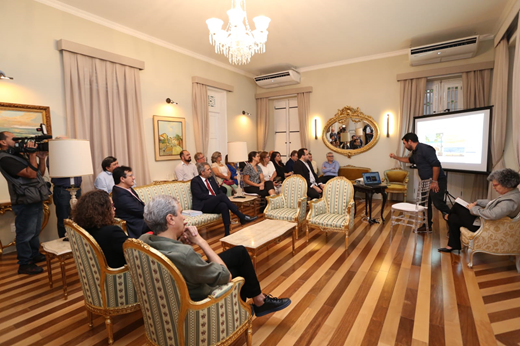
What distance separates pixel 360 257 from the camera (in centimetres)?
364

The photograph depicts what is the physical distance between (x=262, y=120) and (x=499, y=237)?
6951 millimetres

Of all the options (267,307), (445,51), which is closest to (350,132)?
(445,51)

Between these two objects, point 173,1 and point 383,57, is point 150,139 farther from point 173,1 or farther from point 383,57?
point 383,57

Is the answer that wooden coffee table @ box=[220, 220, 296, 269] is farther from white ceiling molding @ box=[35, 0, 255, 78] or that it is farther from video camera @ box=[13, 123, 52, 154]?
white ceiling molding @ box=[35, 0, 255, 78]

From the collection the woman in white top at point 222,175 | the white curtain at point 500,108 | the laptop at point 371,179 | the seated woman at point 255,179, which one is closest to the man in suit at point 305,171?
the seated woman at point 255,179

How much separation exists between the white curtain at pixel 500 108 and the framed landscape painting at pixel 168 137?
21.5ft

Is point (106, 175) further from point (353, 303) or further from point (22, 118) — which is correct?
point (353, 303)

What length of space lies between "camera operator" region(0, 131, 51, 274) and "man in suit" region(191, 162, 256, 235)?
205 centimetres

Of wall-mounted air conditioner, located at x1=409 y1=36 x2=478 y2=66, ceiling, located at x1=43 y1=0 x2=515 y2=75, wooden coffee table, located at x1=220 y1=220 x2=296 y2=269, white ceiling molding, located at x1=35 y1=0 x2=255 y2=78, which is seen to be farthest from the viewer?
wall-mounted air conditioner, located at x1=409 y1=36 x2=478 y2=66

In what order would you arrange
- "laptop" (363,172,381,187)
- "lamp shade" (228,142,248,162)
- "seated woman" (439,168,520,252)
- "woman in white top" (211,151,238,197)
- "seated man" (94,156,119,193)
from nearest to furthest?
1. "seated woman" (439,168,520,252)
2. "seated man" (94,156,119,193)
3. "laptop" (363,172,381,187)
4. "lamp shade" (228,142,248,162)
5. "woman in white top" (211,151,238,197)

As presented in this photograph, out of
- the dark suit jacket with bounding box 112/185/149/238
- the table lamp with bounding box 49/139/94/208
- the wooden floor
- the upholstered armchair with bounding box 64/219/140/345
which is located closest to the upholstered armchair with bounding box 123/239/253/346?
the upholstered armchair with bounding box 64/219/140/345

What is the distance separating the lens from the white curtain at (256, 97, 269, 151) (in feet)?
29.3

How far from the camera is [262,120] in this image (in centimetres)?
898

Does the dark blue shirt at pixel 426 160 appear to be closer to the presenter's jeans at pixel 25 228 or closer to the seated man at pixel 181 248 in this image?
the seated man at pixel 181 248
